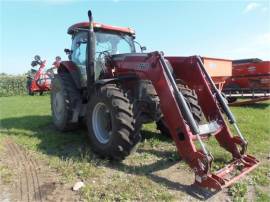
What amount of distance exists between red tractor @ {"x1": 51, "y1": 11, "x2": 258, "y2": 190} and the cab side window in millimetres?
21

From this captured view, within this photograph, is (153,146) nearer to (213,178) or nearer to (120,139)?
(120,139)

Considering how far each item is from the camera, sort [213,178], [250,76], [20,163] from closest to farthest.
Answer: [213,178] < [20,163] < [250,76]

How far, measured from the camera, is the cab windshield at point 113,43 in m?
6.68

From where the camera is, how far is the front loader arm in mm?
4102

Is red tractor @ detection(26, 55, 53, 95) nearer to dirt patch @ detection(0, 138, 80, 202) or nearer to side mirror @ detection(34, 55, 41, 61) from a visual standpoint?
side mirror @ detection(34, 55, 41, 61)

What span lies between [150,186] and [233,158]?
1.51m

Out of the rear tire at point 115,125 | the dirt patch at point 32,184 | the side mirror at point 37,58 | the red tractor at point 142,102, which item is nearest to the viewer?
the dirt patch at point 32,184

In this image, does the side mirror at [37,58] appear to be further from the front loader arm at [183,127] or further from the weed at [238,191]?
the weed at [238,191]

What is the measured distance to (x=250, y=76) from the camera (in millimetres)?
12562

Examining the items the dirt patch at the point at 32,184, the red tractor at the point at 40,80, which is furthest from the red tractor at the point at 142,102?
the red tractor at the point at 40,80

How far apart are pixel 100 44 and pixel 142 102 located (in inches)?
73.8

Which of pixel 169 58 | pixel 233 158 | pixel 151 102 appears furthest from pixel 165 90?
pixel 233 158

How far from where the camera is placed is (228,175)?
4.52m

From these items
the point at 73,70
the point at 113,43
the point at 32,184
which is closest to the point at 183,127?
the point at 32,184
